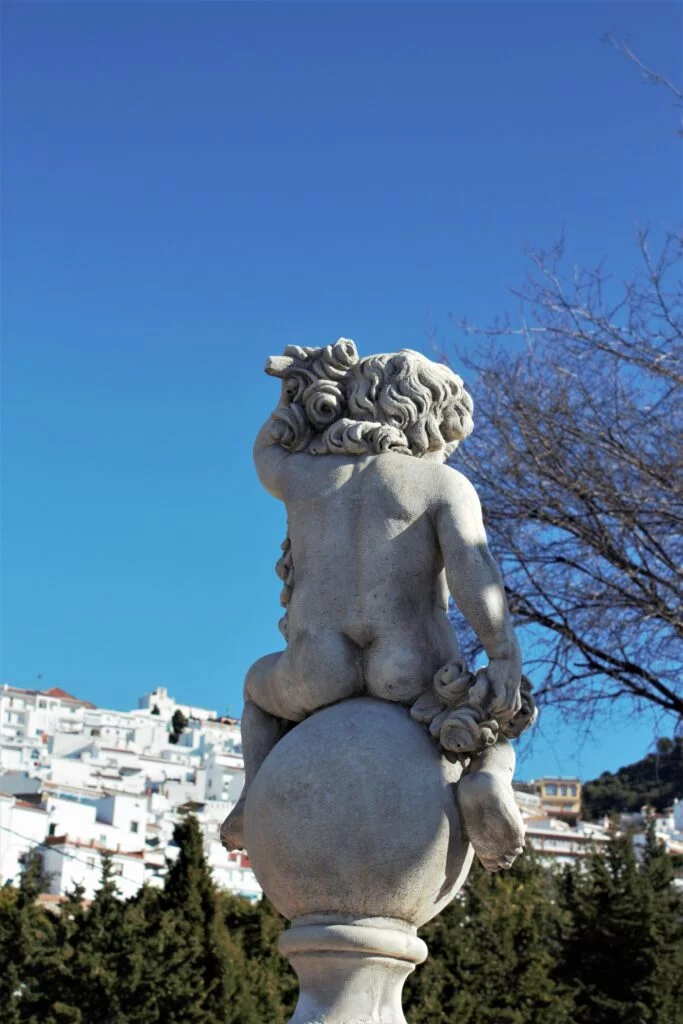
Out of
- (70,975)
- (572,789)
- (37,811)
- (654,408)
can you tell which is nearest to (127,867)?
(37,811)

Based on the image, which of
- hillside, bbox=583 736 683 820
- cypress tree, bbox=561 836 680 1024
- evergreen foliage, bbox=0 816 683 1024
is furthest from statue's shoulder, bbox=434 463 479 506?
hillside, bbox=583 736 683 820

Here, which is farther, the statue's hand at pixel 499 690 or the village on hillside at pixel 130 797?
the village on hillside at pixel 130 797

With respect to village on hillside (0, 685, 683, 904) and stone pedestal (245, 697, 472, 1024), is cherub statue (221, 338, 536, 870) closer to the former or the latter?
stone pedestal (245, 697, 472, 1024)

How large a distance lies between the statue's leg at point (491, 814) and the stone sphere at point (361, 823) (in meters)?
0.06

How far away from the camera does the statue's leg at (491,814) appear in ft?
13.8

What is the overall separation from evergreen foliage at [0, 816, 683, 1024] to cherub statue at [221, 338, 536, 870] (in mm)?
14592

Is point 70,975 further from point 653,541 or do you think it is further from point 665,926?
point 653,541

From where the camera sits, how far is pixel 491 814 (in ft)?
13.8

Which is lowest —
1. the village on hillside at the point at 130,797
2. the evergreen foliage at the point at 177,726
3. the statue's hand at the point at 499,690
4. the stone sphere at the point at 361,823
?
the stone sphere at the point at 361,823

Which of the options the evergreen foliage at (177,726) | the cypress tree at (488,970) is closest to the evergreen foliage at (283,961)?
the cypress tree at (488,970)

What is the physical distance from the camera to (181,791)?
75.6 metres

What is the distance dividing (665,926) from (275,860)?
18063mm

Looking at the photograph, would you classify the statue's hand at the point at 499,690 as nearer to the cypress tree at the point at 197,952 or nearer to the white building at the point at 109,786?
the white building at the point at 109,786

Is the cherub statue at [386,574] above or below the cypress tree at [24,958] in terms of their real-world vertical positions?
below
